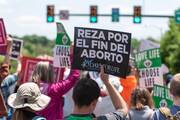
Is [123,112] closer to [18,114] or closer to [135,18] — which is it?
[18,114]

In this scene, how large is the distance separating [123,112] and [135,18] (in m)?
Answer: 27.7

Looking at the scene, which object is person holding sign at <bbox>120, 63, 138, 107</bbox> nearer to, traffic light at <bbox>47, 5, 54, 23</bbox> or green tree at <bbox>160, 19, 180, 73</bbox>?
traffic light at <bbox>47, 5, 54, 23</bbox>

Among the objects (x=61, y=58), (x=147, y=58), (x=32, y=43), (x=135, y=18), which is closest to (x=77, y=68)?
(x=61, y=58)

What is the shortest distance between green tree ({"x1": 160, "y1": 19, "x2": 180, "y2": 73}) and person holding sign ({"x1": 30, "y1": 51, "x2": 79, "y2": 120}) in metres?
58.6

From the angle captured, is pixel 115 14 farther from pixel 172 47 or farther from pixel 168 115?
pixel 172 47

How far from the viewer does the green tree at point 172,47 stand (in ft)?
221

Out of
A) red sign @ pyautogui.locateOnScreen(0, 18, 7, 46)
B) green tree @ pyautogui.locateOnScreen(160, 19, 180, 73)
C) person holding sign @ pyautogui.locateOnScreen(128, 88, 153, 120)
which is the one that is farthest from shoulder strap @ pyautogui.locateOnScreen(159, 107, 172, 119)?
green tree @ pyautogui.locateOnScreen(160, 19, 180, 73)

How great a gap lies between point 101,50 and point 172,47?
67046 mm

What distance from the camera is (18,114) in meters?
5.30

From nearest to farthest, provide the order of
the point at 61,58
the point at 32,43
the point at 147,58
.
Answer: the point at 61,58 < the point at 147,58 < the point at 32,43

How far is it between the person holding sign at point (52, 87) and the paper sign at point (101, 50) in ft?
1.47

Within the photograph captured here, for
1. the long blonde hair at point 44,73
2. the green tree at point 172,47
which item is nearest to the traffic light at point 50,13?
the long blonde hair at point 44,73

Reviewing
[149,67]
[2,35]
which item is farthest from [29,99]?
[149,67]

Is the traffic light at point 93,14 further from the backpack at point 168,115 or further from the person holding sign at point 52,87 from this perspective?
the backpack at point 168,115
